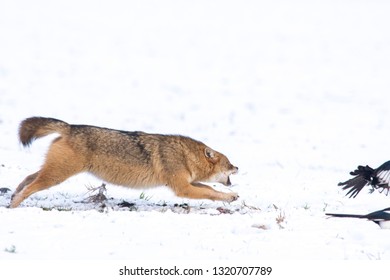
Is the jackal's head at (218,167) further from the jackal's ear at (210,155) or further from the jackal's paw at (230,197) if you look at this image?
the jackal's paw at (230,197)

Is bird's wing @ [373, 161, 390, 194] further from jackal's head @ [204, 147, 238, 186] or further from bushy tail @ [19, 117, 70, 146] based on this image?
bushy tail @ [19, 117, 70, 146]

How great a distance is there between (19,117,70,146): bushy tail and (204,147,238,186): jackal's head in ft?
6.01

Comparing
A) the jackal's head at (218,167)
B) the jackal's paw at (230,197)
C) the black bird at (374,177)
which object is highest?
the black bird at (374,177)

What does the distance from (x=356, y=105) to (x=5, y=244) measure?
18486mm

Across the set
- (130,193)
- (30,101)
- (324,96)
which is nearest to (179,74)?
(324,96)

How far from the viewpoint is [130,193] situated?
31.4 feet

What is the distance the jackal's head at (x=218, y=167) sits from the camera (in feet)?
29.8

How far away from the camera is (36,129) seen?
8289 millimetres

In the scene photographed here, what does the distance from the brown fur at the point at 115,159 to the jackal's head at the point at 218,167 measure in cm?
16

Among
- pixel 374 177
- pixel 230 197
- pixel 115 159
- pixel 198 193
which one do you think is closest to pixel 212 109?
pixel 230 197

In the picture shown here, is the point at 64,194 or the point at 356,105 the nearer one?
the point at 64,194

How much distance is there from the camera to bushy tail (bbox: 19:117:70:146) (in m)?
8.29

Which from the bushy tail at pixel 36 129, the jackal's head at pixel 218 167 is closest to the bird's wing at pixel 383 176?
the jackal's head at pixel 218 167

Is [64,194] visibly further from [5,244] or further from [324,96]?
[324,96]
